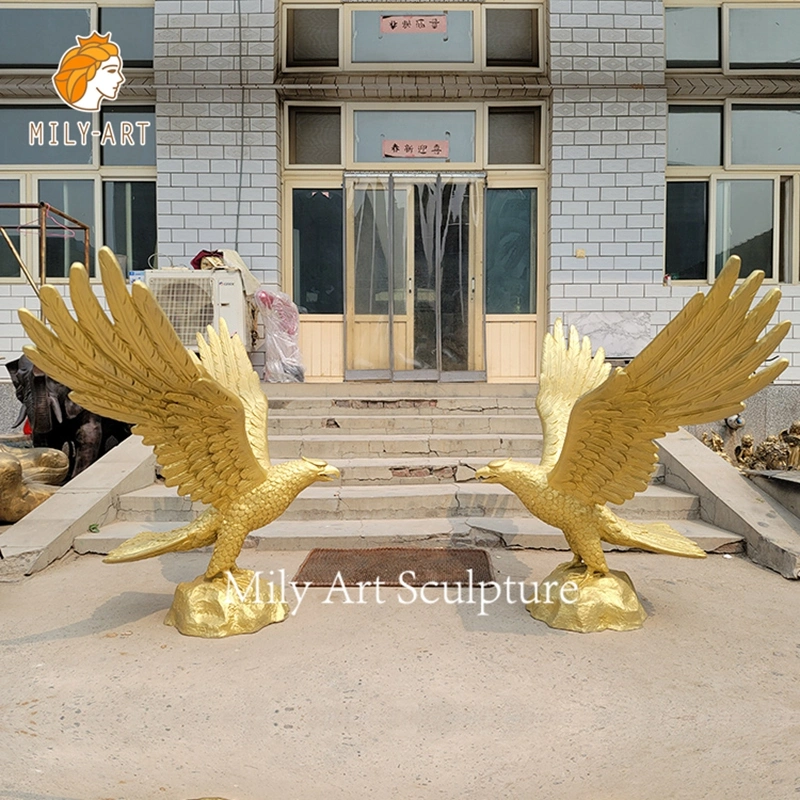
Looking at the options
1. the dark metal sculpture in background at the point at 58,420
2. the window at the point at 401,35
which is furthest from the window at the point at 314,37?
the dark metal sculpture in background at the point at 58,420

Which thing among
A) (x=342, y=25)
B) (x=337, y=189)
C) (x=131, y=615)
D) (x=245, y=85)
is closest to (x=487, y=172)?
(x=337, y=189)

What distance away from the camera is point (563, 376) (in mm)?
3076

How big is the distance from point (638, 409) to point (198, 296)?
4.86 metres

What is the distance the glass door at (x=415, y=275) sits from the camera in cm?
704

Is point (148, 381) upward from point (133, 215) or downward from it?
downward

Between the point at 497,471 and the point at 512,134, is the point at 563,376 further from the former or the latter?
the point at 512,134

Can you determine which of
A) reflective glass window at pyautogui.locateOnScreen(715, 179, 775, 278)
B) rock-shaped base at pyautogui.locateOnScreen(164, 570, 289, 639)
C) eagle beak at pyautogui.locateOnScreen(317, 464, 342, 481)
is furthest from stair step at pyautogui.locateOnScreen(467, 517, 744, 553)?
reflective glass window at pyautogui.locateOnScreen(715, 179, 775, 278)

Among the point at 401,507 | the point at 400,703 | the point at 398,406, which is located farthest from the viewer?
the point at 398,406

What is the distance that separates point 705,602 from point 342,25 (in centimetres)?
682

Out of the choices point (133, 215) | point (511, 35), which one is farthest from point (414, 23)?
point (133, 215)

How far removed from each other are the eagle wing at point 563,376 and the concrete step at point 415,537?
88 cm

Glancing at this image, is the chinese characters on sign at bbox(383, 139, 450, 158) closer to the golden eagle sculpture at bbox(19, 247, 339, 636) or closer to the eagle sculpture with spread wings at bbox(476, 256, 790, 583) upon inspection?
the eagle sculpture with spread wings at bbox(476, 256, 790, 583)

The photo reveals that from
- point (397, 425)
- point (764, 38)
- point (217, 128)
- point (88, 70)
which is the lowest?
point (397, 425)

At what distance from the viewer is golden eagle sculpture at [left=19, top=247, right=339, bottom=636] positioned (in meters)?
2.00
